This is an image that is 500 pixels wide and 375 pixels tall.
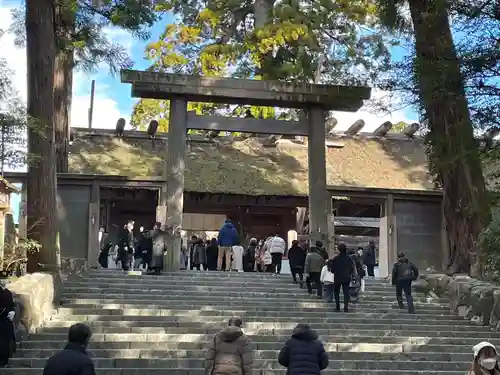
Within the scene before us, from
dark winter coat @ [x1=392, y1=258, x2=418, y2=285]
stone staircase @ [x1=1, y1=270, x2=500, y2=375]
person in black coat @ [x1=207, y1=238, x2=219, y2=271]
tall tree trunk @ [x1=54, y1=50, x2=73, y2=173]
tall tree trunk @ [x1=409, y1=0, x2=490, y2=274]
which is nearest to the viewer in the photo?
stone staircase @ [x1=1, y1=270, x2=500, y2=375]

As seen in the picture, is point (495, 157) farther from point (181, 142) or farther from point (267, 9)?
point (267, 9)

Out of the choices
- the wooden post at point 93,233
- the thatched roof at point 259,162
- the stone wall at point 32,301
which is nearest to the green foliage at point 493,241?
the stone wall at point 32,301

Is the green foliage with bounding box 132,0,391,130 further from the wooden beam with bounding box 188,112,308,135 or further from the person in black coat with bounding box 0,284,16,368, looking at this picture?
the person in black coat with bounding box 0,284,16,368

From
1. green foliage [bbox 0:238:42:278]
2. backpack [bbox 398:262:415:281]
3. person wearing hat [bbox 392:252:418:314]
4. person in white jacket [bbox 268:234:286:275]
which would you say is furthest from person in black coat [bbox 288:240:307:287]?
green foliage [bbox 0:238:42:278]

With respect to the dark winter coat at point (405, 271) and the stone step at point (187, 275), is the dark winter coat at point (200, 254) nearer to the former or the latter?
the stone step at point (187, 275)

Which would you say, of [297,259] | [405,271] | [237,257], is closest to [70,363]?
[405,271]

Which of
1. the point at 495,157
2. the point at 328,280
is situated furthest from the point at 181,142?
the point at 495,157

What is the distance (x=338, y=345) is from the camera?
10.6m

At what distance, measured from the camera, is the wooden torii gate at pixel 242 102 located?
1678cm

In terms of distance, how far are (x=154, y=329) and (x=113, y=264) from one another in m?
10.7

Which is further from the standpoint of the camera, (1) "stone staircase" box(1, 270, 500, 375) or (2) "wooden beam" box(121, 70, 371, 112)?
(2) "wooden beam" box(121, 70, 371, 112)

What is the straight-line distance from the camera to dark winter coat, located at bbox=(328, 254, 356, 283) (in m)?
12.5

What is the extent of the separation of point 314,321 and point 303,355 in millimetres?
5771

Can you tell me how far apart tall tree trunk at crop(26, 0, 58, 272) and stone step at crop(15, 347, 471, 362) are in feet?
11.4
